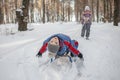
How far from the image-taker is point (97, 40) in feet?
33.4

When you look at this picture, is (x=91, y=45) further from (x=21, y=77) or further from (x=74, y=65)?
(x=21, y=77)

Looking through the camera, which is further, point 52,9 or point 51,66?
point 52,9

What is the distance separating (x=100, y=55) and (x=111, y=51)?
2.83 ft

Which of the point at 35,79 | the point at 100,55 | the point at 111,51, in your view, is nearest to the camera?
the point at 35,79

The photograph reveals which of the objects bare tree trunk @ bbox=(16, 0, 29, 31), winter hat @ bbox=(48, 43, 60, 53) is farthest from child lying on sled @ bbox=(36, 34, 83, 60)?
bare tree trunk @ bbox=(16, 0, 29, 31)

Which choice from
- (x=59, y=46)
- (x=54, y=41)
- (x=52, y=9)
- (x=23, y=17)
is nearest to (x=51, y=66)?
(x=59, y=46)

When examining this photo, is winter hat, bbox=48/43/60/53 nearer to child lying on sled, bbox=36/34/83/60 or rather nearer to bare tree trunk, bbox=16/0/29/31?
child lying on sled, bbox=36/34/83/60

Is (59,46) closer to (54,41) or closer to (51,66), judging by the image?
(54,41)

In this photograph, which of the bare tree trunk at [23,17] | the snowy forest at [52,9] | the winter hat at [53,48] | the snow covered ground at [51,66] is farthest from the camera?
the snowy forest at [52,9]

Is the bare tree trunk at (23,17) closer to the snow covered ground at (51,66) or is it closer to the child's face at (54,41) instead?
the snow covered ground at (51,66)

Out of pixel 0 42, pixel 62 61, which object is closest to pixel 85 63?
pixel 62 61

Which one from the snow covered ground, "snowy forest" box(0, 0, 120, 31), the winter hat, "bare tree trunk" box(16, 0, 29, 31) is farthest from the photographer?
"snowy forest" box(0, 0, 120, 31)

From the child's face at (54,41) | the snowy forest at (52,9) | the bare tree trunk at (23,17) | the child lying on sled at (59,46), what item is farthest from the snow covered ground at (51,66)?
the snowy forest at (52,9)

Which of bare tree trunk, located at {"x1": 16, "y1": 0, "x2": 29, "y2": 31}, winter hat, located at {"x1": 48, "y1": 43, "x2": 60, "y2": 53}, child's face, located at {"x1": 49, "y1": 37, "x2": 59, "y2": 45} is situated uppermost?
bare tree trunk, located at {"x1": 16, "y1": 0, "x2": 29, "y2": 31}
